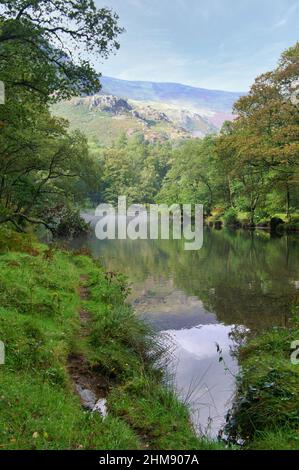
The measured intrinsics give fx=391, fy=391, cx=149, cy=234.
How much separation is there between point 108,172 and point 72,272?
10694 centimetres

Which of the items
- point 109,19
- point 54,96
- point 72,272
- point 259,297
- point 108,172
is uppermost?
point 108,172

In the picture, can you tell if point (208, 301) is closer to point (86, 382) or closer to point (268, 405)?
point (86, 382)

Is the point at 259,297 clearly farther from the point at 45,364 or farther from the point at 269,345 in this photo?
the point at 45,364

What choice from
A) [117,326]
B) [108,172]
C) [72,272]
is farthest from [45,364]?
[108,172]

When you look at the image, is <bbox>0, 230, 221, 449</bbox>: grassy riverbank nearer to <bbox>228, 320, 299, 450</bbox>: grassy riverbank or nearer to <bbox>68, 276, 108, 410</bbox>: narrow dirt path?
<bbox>68, 276, 108, 410</bbox>: narrow dirt path

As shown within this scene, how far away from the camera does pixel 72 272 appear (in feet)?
52.8

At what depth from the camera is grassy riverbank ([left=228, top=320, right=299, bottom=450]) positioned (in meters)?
5.41
